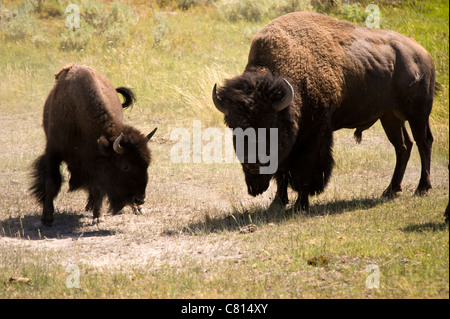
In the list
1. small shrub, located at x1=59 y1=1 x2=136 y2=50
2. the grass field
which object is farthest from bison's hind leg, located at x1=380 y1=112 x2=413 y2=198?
small shrub, located at x1=59 y1=1 x2=136 y2=50

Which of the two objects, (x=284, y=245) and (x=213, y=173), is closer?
(x=284, y=245)

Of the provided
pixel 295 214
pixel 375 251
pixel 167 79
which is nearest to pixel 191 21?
pixel 167 79

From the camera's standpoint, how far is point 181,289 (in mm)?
4664

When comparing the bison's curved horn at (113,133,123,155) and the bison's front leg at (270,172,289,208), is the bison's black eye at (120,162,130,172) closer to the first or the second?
the bison's curved horn at (113,133,123,155)

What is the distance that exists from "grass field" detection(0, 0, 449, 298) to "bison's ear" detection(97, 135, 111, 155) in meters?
0.98

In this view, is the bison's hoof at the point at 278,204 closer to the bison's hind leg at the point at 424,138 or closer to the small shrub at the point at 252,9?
the bison's hind leg at the point at 424,138

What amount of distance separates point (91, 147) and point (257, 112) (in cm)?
203

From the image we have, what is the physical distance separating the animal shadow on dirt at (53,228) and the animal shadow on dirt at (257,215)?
102 centimetres

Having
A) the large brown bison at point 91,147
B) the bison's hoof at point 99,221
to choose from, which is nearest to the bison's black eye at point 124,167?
the large brown bison at point 91,147

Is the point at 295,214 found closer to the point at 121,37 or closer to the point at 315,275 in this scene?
the point at 315,275

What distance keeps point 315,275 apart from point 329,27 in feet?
12.1

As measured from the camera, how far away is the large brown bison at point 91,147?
6.52 m

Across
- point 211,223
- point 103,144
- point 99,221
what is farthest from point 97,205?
point 211,223

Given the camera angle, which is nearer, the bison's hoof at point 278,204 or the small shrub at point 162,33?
the bison's hoof at point 278,204
